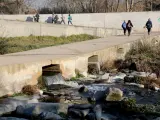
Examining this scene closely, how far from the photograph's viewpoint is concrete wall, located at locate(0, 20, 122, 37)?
34.2 metres

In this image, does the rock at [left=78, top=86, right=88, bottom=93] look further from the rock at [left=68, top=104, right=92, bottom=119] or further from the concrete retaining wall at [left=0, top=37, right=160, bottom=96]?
the rock at [left=68, top=104, right=92, bottom=119]

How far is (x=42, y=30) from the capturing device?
36281mm

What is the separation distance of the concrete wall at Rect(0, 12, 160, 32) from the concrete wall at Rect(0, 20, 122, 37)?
4153 millimetres

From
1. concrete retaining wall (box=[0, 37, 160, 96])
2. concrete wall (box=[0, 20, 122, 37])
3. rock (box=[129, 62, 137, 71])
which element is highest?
concrete wall (box=[0, 20, 122, 37])

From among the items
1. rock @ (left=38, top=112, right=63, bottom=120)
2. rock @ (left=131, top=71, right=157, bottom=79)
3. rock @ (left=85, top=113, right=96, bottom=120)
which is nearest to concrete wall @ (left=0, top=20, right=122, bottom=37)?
rock @ (left=131, top=71, right=157, bottom=79)

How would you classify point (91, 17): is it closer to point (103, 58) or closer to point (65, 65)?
point (103, 58)

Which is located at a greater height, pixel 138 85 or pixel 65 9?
pixel 65 9

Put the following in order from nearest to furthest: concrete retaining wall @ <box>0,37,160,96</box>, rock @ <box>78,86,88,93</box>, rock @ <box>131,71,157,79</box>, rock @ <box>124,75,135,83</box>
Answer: concrete retaining wall @ <box>0,37,160,96</box> → rock @ <box>78,86,88,93</box> → rock @ <box>124,75,135,83</box> → rock @ <box>131,71,157,79</box>

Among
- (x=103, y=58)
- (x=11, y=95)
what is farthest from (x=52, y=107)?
(x=103, y=58)

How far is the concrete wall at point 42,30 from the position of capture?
34.2m

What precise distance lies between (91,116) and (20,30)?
2298 centimetres

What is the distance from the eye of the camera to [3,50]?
22.8m

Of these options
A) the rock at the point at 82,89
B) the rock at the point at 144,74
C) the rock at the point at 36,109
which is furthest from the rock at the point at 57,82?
the rock at the point at 36,109

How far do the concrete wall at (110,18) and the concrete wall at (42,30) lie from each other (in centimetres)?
415
